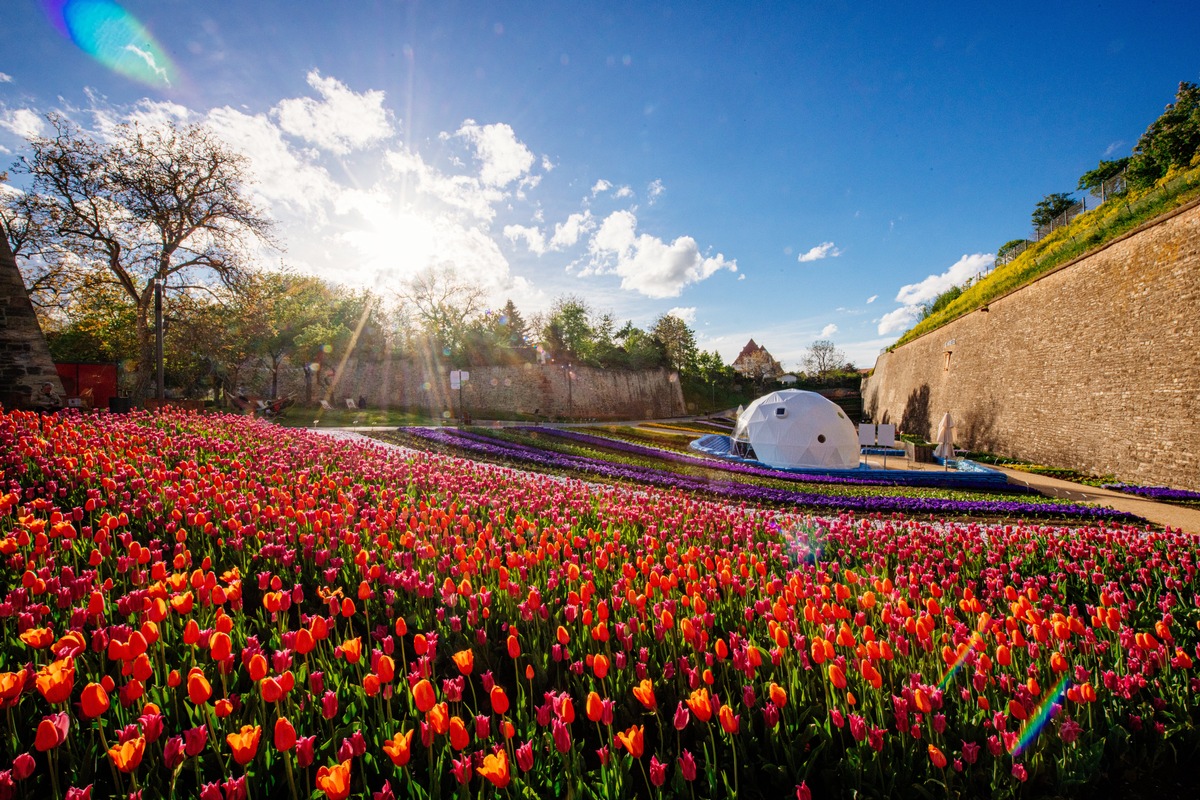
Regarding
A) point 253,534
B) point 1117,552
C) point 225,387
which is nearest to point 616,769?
point 253,534

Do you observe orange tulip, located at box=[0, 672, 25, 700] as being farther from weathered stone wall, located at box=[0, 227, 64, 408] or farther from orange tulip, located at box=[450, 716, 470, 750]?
weathered stone wall, located at box=[0, 227, 64, 408]

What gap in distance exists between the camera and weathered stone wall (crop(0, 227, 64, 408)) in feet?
41.1

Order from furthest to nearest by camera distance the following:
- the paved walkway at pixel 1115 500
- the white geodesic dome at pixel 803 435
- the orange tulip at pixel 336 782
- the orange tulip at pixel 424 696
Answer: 1. the white geodesic dome at pixel 803 435
2. the paved walkway at pixel 1115 500
3. the orange tulip at pixel 424 696
4. the orange tulip at pixel 336 782

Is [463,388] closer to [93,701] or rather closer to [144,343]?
[144,343]

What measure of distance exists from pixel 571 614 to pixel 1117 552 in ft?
17.3

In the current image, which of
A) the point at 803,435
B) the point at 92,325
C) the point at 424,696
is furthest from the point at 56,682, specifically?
the point at 92,325

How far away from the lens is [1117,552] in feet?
15.1

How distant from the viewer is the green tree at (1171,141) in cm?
1919

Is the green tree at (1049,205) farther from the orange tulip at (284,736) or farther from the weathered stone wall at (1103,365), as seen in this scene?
the orange tulip at (284,736)

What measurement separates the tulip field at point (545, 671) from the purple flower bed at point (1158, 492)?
8.90 m

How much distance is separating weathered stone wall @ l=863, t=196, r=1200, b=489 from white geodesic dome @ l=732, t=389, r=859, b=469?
6.14 meters

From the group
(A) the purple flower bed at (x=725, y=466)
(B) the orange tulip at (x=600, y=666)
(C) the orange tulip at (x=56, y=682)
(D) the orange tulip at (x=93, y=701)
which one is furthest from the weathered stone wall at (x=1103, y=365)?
(C) the orange tulip at (x=56, y=682)

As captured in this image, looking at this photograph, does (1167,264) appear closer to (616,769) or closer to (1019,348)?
(1019,348)

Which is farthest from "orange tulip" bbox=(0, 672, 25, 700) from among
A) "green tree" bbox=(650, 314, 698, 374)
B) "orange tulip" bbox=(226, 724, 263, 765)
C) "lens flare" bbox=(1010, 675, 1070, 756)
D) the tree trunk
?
"green tree" bbox=(650, 314, 698, 374)
